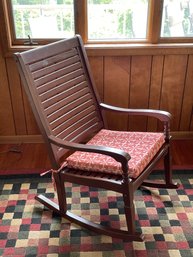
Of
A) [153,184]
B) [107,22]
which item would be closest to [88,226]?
[153,184]

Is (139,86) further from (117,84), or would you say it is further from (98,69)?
(98,69)

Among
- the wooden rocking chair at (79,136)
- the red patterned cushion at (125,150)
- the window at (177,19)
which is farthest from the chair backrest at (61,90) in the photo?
the window at (177,19)

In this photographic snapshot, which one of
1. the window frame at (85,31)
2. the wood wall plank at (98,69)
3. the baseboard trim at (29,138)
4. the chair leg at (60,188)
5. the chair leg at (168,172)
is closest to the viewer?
the chair leg at (60,188)

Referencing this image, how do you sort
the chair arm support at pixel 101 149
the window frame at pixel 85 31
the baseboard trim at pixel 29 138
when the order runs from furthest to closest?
1. the baseboard trim at pixel 29 138
2. the window frame at pixel 85 31
3. the chair arm support at pixel 101 149

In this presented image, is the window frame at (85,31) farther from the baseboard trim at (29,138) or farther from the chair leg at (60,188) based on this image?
the chair leg at (60,188)

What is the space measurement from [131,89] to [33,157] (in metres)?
0.95

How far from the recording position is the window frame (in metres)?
2.09

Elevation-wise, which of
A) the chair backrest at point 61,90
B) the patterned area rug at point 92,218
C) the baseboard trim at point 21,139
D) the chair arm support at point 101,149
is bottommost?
the patterned area rug at point 92,218

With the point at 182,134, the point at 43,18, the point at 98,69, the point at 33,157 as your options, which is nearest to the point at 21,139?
the point at 33,157

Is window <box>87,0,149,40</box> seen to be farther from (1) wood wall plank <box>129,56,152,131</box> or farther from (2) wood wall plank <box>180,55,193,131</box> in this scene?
(2) wood wall plank <box>180,55,193,131</box>

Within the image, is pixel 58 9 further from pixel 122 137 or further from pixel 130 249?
pixel 130 249

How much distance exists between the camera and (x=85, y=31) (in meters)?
2.18

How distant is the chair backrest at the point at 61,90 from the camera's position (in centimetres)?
154

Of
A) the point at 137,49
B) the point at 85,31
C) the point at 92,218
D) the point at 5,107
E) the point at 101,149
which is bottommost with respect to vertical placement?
the point at 92,218
